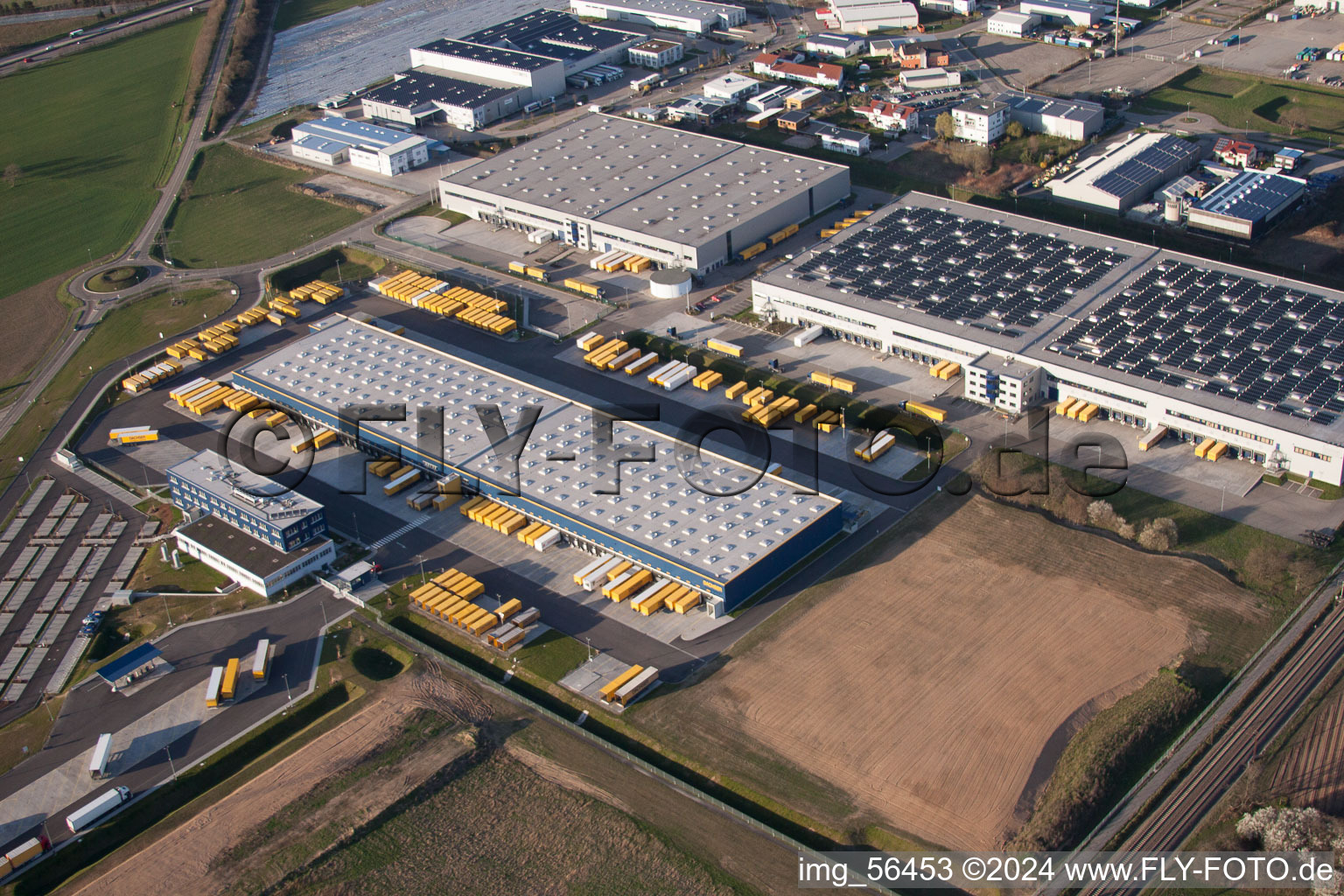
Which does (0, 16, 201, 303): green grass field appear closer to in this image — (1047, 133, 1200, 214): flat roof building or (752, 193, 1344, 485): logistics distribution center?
(752, 193, 1344, 485): logistics distribution center

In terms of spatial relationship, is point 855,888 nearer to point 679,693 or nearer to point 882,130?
point 679,693

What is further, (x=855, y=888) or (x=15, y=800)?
(x=15, y=800)

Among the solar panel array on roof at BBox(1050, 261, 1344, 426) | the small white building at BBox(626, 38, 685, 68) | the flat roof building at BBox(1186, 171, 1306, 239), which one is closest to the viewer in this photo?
the solar panel array on roof at BBox(1050, 261, 1344, 426)

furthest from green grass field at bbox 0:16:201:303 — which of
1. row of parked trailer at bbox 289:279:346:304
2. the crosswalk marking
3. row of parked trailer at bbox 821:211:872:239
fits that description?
row of parked trailer at bbox 821:211:872:239

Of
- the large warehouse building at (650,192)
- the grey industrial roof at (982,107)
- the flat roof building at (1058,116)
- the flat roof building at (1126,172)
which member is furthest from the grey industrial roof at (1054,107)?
the large warehouse building at (650,192)

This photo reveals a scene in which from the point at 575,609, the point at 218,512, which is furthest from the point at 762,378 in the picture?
the point at 218,512
